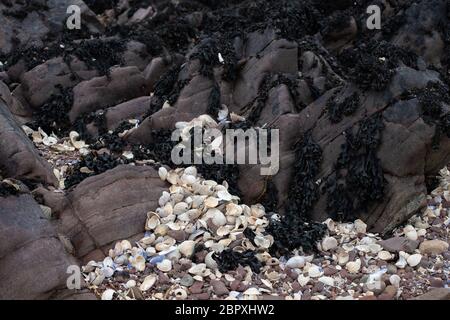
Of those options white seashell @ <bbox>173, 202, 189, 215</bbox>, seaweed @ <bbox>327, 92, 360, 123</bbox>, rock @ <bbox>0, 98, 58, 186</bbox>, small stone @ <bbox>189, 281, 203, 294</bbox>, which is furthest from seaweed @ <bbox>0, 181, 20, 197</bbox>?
seaweed @ <bbox>327, 92, 360, 123</bbox>

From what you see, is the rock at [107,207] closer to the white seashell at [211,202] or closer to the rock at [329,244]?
the white seashell at [211,202]

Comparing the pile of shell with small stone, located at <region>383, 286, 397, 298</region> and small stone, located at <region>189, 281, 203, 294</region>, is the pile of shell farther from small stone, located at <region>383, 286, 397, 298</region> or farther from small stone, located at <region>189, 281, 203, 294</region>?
small stone, located at <region>383, 286, 397, 298</region>

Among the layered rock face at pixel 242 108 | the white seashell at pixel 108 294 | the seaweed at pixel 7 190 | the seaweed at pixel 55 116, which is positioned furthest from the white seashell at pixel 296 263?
the seaweed at pixel 55 116

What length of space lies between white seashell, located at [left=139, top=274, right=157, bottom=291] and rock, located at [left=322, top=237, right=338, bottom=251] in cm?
206

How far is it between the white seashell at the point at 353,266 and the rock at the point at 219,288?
1.44 meters

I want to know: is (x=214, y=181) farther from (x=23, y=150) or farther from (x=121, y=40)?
(x=121, y=40)

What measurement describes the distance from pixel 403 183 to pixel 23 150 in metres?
4.96

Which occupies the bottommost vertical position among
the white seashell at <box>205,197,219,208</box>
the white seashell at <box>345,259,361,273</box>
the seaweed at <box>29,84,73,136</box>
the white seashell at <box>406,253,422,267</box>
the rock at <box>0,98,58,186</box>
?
the seaweed at <box>29,84,73,136</box>

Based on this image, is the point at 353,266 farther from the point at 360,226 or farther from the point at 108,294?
the point at 108,294

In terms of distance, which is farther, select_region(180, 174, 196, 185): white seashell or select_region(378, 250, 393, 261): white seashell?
select_region(180, 174, 196, 185): white seashell

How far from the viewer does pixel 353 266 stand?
245 inches

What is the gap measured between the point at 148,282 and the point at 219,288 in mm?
743

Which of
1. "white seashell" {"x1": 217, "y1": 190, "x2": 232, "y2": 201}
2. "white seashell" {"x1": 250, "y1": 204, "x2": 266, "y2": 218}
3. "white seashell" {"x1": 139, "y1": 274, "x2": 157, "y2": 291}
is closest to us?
A: "white seashell" {"x1": 139, "y1": 274, "x2": 157, "y2": 291}

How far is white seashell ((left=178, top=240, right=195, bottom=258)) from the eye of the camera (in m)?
6.23
